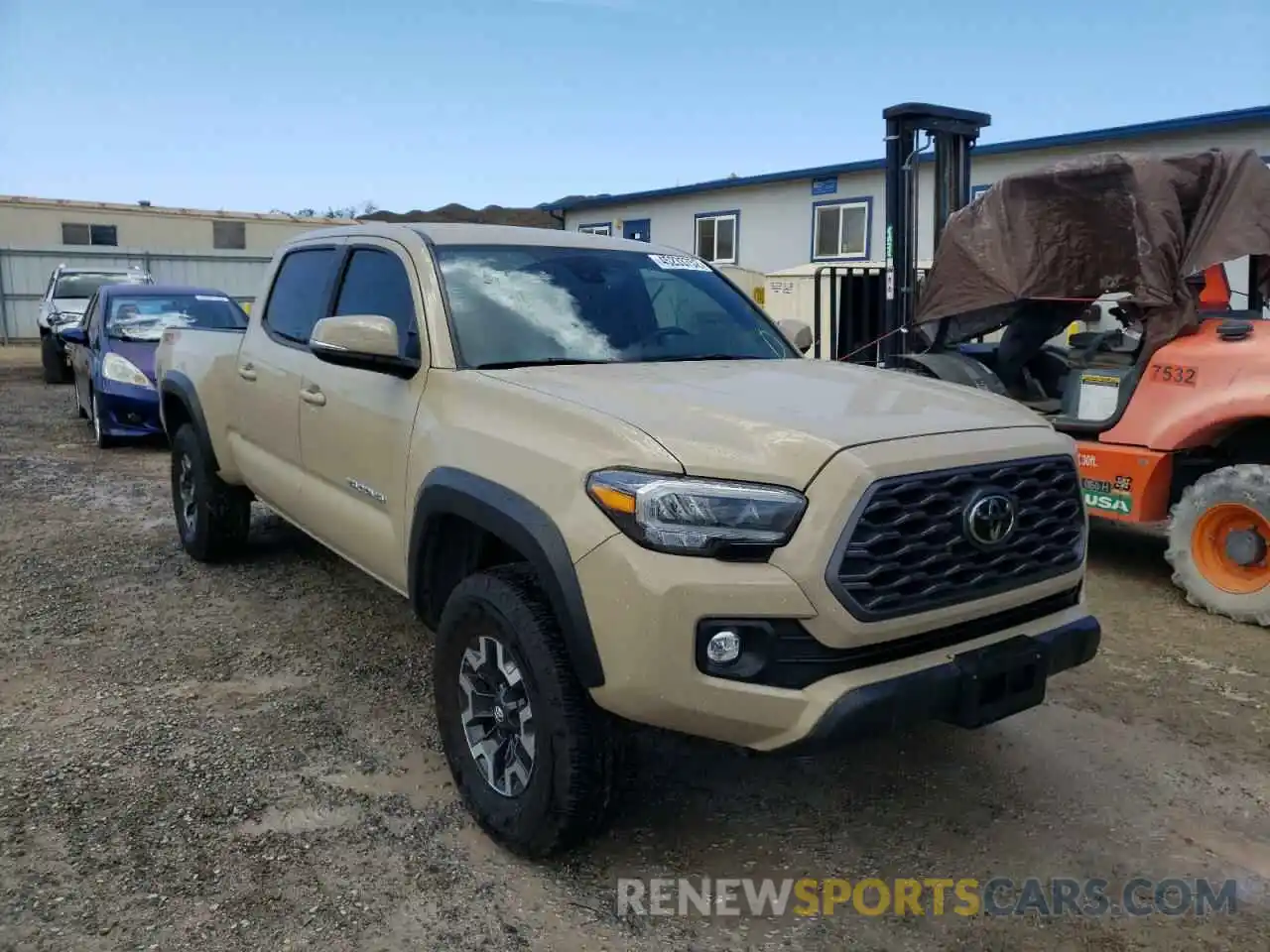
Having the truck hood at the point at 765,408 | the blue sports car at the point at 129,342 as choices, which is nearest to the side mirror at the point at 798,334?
the truck hood at the point at 765,408

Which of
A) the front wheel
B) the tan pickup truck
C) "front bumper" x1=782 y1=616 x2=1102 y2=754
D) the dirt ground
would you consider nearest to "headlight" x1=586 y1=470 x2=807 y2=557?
the tan pickup truck

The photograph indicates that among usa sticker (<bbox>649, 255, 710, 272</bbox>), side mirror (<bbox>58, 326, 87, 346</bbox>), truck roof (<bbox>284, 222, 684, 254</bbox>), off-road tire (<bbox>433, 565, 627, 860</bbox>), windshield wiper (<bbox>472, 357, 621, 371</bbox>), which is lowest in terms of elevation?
off-road tire (<bbox>433, 565, 627, 860</bbox>)

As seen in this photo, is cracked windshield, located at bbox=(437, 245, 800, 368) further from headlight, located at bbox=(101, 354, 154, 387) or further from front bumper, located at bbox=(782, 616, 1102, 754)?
headlight, located at bbox=(101, 354, 154, 387)

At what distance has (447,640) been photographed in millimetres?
3369

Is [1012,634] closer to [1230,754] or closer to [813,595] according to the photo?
[813,595]

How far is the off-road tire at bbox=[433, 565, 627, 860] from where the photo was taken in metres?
2.89

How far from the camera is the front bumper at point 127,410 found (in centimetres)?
1047

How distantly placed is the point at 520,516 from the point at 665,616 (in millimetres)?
591

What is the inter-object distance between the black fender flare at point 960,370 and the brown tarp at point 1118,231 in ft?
1.07

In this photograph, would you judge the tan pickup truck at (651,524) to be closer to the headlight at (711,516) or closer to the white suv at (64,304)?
the headlight at (711,516)

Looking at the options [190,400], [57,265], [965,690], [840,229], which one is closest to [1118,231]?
[965,690]

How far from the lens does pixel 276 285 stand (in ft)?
17.7

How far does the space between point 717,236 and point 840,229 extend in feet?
11.0

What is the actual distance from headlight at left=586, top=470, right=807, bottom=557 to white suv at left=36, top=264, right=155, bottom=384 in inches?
651
